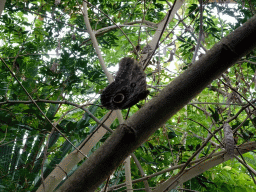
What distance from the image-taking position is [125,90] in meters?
0.59

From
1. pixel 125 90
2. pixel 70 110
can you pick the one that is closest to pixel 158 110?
pixel 125 90

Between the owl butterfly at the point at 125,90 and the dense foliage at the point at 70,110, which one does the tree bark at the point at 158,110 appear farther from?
the dense foliage at the point at 70,110

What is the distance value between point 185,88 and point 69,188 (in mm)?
314

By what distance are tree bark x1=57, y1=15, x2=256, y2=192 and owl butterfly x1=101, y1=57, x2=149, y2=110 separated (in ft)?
0.33

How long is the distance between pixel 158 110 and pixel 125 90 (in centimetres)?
14

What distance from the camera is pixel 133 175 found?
6.22ft

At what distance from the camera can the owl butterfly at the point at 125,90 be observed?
0.58 metres

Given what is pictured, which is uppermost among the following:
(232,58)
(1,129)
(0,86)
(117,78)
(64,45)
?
(64,45)

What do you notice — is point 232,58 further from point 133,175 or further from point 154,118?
point 133,175

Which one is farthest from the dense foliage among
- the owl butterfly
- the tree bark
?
the tree bark

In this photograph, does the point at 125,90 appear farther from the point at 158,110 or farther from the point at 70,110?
the point at 70,110

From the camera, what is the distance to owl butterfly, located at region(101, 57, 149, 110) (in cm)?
58

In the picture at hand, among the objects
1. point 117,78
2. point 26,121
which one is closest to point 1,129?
point 26,121

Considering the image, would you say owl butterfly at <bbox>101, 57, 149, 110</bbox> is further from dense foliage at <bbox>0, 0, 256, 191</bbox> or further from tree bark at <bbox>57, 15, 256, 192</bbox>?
dense foliage at <bbox>0, 0, 256, 191</bbox>
